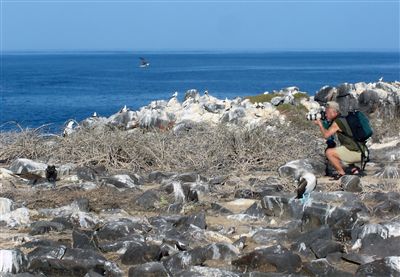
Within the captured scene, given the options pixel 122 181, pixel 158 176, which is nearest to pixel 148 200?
pixel 122 181

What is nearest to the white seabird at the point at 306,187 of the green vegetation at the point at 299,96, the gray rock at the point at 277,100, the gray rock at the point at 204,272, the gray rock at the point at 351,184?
the gray rock at the point at 351,184

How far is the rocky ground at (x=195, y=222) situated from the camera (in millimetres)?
7844

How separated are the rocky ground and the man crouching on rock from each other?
368 millimetres

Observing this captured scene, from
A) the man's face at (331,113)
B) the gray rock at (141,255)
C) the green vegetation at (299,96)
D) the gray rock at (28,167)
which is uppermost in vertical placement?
the man's face at (331,113)

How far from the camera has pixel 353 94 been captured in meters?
22.2

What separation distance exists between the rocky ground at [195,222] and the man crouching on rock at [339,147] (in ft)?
1.21

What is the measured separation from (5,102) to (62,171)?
40.4m

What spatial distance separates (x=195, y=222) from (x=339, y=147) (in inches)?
164

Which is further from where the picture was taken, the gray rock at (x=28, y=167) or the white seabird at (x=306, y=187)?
the gray rock at (x=28, y=167)

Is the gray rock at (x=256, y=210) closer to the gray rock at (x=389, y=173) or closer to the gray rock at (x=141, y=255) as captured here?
the gray rock at (x=141, y=255)

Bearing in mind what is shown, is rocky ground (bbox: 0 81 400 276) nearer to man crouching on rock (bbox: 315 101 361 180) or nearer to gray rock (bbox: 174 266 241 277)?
gray rock (bbox: 174 266 241 277)

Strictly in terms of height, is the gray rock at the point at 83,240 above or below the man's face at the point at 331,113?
below

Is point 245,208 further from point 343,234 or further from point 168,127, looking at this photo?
point 168,127

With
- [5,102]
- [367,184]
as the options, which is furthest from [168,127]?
[5,102]
